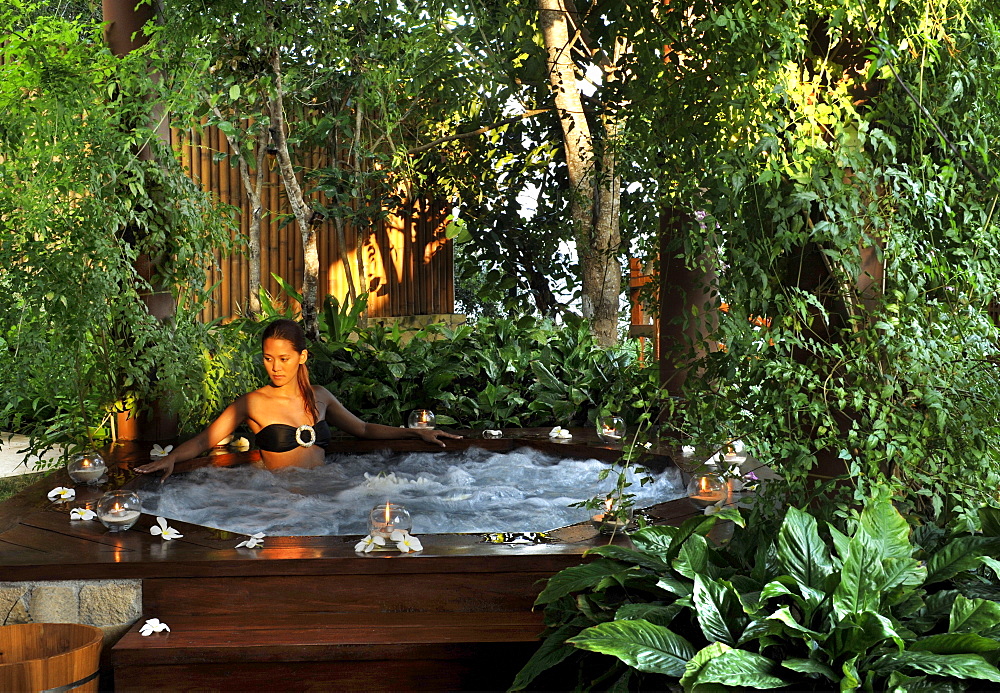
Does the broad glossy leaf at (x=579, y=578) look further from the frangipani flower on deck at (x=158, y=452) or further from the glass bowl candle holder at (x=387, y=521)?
the frangipani flower on deck at (x=158, y=452)

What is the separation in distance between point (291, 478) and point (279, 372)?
604mm

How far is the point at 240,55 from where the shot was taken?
5.69 m

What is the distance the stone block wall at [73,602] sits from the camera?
2.86 m

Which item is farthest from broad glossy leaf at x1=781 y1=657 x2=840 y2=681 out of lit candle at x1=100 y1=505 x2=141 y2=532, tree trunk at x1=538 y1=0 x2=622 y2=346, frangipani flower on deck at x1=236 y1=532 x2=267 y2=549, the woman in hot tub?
tree trunk at x1=538 y1=0 x2=622 y2=346

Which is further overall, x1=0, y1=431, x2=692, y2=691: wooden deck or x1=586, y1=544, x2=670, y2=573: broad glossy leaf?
x1=0, y1=431, x2=692, y2=691: wooden deck

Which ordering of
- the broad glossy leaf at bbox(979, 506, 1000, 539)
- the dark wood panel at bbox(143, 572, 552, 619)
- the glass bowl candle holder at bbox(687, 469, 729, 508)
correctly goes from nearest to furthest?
1. the broad glossy leaf at bbox(979, 506, 1000, 539)
2. the dark wood panel at bbox(143, 572, 552, 619)
3. the glass bowl candle holder at bbox(687, 469, 729, 508)

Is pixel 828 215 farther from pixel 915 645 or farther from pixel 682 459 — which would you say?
pixel 682 459

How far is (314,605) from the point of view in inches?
114

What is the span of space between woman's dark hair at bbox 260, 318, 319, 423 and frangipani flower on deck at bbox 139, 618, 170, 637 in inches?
69.9

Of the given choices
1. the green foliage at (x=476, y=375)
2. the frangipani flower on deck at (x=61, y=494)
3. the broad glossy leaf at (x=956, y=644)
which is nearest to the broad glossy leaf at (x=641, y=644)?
the broad glossy leaf at (x=956, y=644)

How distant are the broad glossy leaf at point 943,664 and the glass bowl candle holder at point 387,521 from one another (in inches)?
62.1

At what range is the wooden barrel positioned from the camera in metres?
2.38

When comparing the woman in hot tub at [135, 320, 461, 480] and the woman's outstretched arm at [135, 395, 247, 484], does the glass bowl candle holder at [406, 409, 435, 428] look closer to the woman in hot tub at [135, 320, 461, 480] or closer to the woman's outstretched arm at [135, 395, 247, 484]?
the woman in hot tub at [135, 320, 461, 480]

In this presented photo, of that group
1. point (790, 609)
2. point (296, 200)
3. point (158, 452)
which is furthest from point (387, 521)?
point (296, 200)
